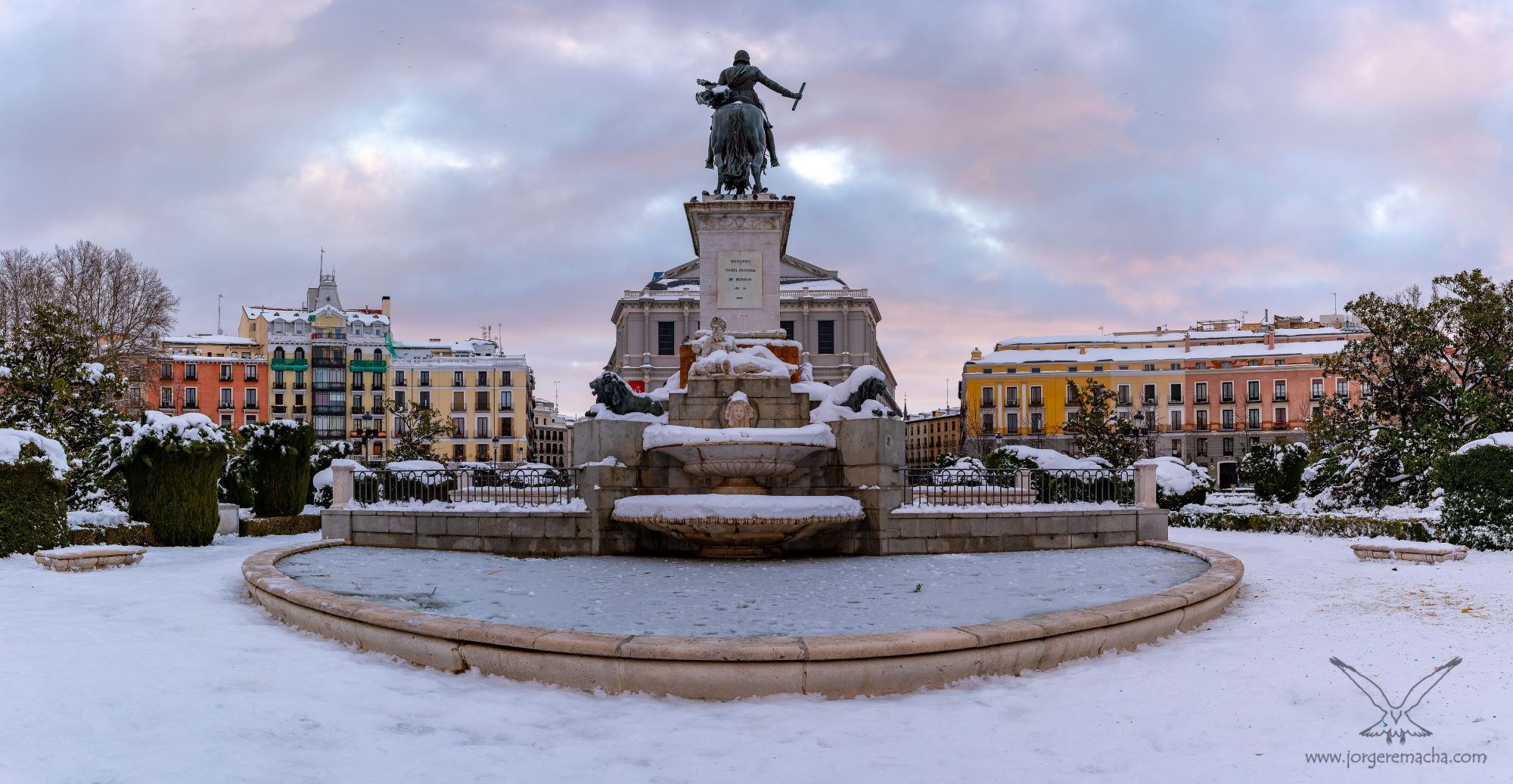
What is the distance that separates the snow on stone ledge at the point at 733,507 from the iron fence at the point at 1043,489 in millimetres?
4322

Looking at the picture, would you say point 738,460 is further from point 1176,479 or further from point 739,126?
point 1176,479

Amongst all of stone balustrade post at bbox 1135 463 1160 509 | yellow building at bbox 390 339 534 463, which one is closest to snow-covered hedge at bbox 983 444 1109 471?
stone balustrade post at bbox 1135 463 1160 509

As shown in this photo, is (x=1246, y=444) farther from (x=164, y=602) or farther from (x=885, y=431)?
(x=164, y=602)

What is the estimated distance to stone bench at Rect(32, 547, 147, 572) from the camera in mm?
10336

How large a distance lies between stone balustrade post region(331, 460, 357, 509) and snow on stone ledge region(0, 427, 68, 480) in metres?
3.31

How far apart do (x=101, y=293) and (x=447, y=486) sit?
95.8ft

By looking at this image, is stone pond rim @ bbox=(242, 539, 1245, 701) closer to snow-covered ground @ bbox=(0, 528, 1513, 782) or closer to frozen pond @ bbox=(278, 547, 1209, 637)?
snow-covered ground @ bbox=(0, 528, 1513, 782)

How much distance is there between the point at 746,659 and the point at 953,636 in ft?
4.30

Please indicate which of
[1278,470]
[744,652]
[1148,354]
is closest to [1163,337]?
[1148,354]

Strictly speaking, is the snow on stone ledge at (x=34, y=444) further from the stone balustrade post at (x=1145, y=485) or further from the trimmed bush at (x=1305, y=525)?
the trimmed bush at (x=1305, y=525)

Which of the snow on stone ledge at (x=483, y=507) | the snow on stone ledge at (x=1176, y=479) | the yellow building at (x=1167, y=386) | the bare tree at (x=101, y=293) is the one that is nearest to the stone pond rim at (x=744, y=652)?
the snow on stone ledge at (x=483, y=507)

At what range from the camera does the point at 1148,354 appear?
84.6 metres

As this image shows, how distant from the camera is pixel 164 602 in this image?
7.94m

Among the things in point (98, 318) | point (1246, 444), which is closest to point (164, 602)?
point (98, 318)
